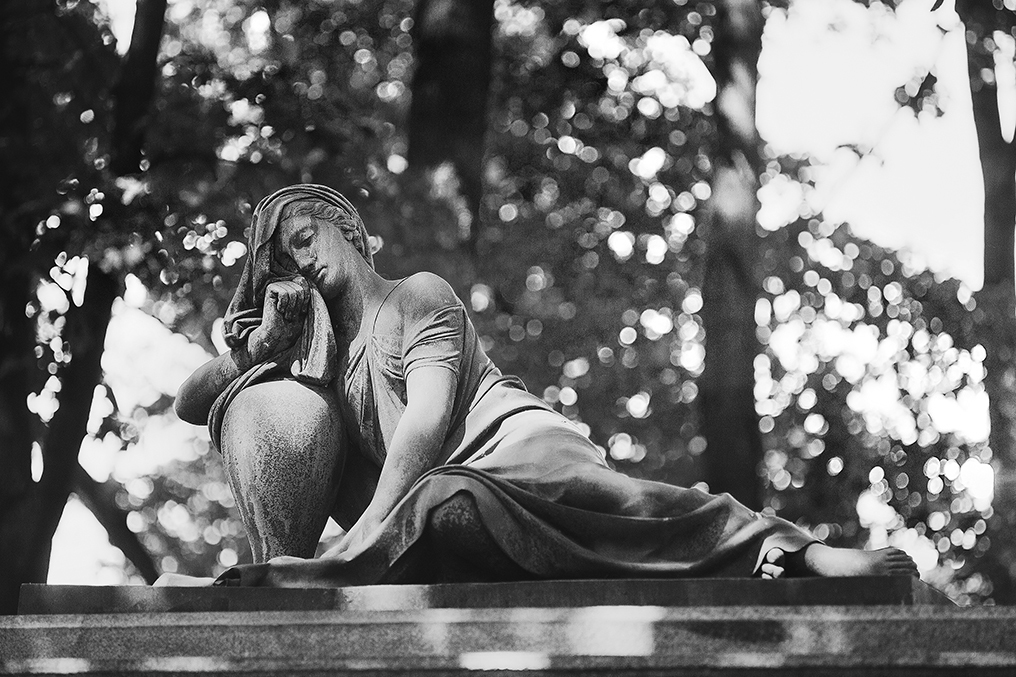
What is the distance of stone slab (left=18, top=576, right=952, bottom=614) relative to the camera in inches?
177

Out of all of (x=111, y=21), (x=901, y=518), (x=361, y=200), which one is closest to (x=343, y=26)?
(x=111, y=21)

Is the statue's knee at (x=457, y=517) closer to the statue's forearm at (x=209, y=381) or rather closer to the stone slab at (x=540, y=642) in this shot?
the stone slab at (x=540, y=642)

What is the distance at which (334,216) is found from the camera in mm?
6184

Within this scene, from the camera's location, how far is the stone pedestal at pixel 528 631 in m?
4.14

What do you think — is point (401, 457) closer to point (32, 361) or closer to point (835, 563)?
point (835, 563)

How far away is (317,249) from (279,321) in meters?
0.36

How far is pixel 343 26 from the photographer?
1398cm

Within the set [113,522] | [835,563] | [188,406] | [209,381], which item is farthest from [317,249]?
[113,522]

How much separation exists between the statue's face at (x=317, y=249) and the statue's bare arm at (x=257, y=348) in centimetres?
7

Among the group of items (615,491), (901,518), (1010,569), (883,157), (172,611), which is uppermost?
(615,491)

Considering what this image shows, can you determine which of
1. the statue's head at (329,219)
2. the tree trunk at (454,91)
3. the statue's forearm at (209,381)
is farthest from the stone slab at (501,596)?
the tree trunk at (454,91)

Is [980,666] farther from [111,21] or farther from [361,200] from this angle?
[111,21]

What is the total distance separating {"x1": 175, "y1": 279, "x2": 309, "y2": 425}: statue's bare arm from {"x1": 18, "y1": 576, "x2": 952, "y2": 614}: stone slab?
1.24 m

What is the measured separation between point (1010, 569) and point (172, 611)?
8.10 meters
